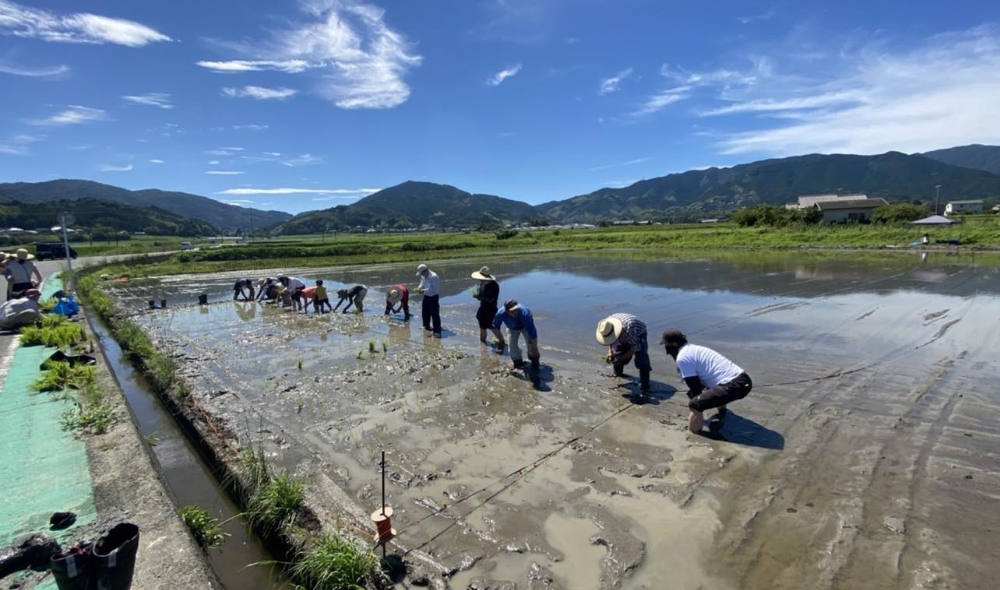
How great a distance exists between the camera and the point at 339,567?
10.6ft

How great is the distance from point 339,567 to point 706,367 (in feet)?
14.2

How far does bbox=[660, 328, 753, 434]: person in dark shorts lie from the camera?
538 centimetres

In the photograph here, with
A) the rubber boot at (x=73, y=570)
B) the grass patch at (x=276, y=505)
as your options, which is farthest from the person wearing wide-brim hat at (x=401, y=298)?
the rubber boot at (x=73, y=570)

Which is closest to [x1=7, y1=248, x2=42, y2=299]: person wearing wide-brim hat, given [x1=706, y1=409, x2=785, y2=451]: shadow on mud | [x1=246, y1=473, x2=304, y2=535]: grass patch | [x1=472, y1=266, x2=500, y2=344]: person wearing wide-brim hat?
[x1=472, y1=266, x2=500, y2=344]: person wearing wide-brim hat

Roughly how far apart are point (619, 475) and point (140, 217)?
145 m

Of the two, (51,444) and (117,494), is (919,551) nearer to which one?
(117,494)

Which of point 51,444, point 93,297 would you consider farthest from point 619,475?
point 93,297

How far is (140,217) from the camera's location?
117 metres

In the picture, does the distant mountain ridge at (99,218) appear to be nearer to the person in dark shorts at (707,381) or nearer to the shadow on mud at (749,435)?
the person in dark shorts at (707,381)

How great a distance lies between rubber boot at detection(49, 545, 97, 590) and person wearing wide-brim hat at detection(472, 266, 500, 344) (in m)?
7.62

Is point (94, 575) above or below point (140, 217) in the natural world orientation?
below

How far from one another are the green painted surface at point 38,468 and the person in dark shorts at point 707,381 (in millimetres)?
5669

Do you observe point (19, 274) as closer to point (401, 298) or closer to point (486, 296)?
point (401, 298)

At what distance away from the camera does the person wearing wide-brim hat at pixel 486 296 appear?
387 inches
